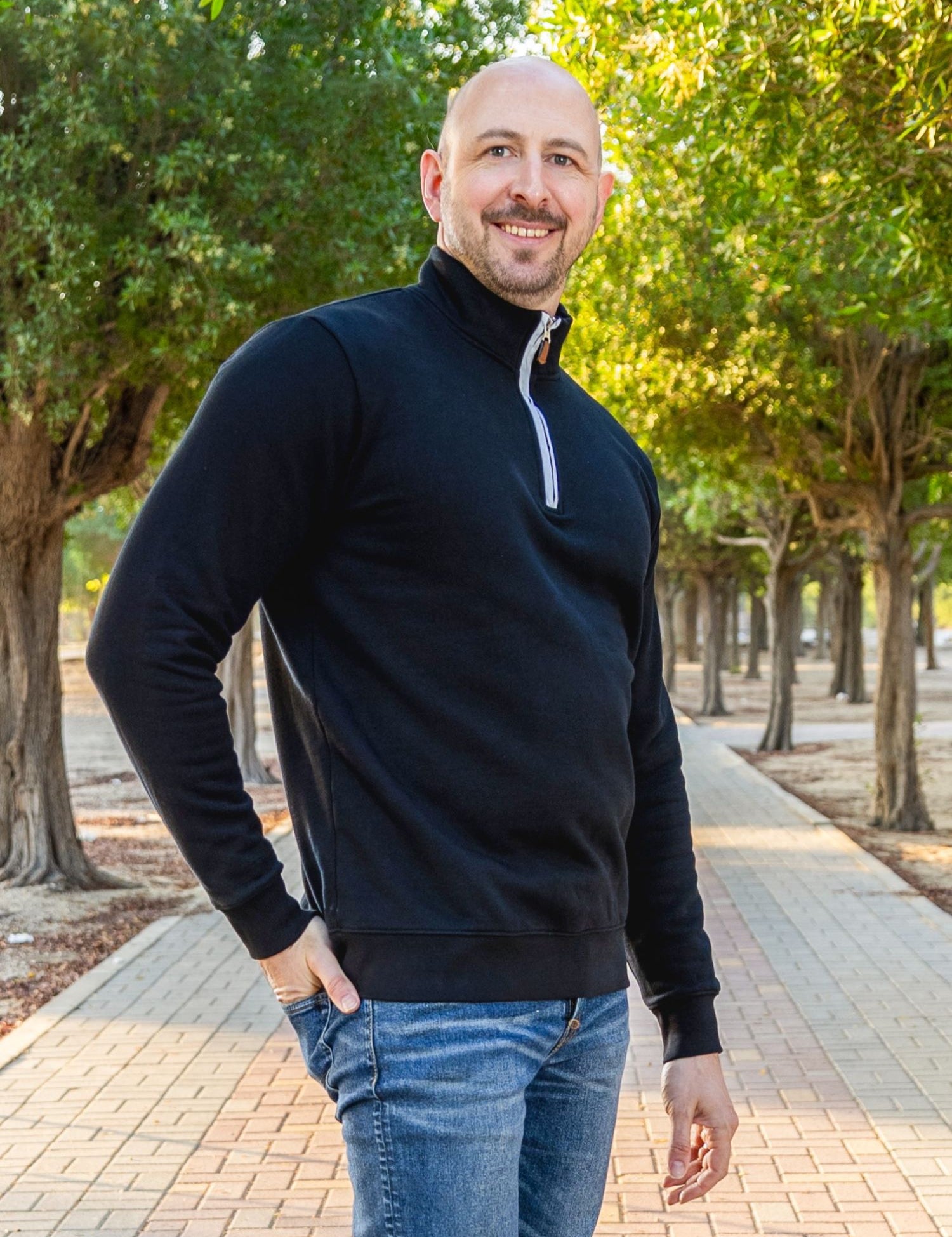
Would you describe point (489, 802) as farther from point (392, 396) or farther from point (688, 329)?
point (688, 329)

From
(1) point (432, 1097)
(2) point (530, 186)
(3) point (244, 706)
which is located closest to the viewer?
(1) point (432, 1097)

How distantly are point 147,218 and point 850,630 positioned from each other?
1156 inches

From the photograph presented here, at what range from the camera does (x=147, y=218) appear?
9336 mm

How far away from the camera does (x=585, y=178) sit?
2191 millimetres

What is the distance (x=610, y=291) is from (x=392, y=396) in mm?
12550

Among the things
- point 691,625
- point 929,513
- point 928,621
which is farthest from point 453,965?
point 691,625

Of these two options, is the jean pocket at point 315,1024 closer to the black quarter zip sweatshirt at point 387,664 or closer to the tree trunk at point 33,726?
the black quarter zip sweatshirt at point 387,664

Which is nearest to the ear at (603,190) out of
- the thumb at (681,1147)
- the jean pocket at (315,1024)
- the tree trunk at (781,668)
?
the jean pocket at (315,1024)

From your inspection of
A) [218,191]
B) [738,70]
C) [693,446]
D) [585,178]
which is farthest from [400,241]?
[585,178]

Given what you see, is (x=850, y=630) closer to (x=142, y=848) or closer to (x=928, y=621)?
(x=928, y=621)

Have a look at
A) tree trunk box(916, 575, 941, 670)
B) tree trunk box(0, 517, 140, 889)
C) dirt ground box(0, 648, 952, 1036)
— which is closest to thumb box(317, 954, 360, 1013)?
dirt ground box(0, 648, 952, 1036)

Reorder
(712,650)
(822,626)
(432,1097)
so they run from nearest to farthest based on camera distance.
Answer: (432,1097) → (712,650) → (822,626)

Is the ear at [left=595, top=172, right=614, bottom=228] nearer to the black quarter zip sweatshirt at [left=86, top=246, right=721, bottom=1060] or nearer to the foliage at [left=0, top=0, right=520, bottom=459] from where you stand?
the black quarter zip sweatshirt at [left=86, top=246, right=721, bottom=1060]

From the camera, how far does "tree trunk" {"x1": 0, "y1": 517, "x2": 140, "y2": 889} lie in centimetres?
1073
